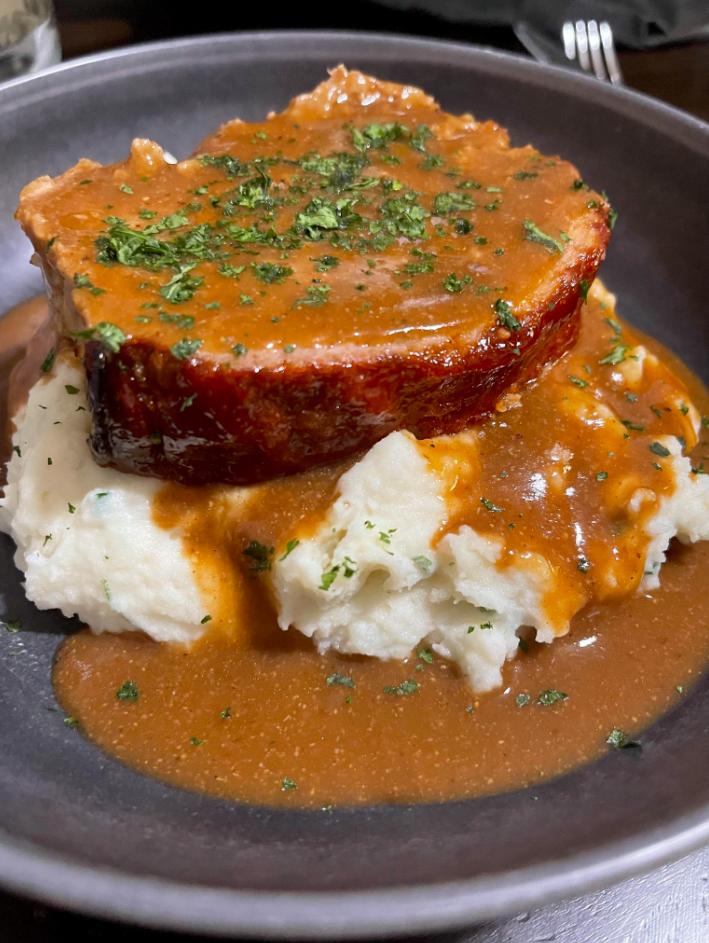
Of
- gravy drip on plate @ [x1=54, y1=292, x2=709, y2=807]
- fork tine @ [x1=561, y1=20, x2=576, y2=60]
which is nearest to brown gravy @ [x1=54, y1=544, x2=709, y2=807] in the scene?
gravy drip on plate @ [x1=54, y1=292, x2=709, y2=807]

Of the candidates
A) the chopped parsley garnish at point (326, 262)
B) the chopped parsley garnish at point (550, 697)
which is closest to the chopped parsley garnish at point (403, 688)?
the chopped parsley garnish at point (550, 697)

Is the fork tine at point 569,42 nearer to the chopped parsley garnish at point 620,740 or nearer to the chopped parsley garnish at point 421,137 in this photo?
the chopped parsley garnish at point 421,137


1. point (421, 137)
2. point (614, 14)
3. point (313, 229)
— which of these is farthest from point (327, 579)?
point (614, 14)

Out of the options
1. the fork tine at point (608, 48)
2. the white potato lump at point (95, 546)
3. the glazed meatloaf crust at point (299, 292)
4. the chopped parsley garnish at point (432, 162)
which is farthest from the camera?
the fork tine at point (608, 48)

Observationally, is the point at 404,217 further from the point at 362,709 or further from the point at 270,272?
the point at 362,709

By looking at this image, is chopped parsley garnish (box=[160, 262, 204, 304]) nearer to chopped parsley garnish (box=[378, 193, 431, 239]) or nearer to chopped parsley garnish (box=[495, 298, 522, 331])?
chopped parsley garnish (box=[378, 193, 431, 239])

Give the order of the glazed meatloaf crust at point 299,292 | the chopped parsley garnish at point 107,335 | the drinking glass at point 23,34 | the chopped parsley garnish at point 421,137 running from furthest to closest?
the drinking glass at point 23,34, the chopped parsley garnish at point 421,137, the glazed meatloaf crust at point 299,292, the chopped parsley garnish at point 107,335

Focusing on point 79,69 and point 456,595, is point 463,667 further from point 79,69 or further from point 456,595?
point 79,69
